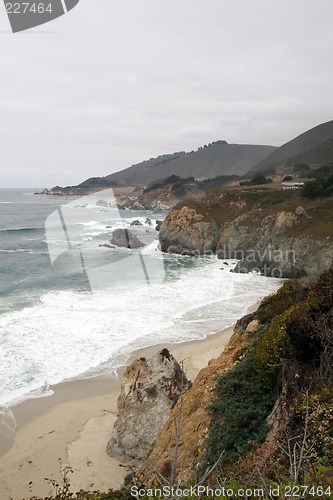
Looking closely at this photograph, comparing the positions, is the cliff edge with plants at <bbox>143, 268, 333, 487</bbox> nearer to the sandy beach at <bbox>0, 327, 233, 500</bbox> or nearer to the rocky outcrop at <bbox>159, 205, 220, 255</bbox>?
the sandy beach at <bbox>0, 327, 233, 500</bbox>

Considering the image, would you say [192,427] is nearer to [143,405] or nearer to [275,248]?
[143,405]

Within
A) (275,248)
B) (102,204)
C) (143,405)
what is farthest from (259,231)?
(102,204)

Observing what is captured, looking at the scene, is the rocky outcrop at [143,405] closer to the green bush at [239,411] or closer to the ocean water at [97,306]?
the green bush at [239,411]

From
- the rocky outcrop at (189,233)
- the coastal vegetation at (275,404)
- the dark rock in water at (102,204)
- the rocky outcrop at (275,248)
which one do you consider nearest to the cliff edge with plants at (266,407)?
the coastal vegetation at (275,404)

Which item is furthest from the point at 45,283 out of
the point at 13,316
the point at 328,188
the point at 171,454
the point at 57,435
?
the point at 328,188

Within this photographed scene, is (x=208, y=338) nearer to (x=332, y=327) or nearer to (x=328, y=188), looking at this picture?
(x=332, y=327)
